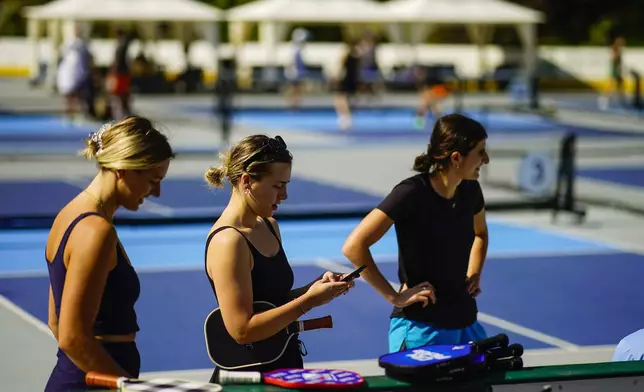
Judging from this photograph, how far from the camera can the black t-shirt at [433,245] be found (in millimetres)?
5762

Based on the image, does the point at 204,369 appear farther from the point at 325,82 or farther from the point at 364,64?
the point at 325,82

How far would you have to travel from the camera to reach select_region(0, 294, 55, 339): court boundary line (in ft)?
30.5

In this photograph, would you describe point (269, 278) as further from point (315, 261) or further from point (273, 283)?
point (315, 261)

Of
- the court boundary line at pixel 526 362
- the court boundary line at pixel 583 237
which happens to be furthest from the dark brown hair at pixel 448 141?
the court boundary line at pixel 583 237

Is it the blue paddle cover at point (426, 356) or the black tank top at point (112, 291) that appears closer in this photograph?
the black tank top at point (112, 291)

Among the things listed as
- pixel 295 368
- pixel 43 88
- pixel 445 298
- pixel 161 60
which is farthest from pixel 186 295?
pixel 161 60

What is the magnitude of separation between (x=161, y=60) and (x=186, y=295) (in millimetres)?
36010

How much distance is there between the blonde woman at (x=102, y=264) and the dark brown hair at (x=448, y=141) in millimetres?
1812

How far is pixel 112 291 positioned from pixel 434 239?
77.7 inches

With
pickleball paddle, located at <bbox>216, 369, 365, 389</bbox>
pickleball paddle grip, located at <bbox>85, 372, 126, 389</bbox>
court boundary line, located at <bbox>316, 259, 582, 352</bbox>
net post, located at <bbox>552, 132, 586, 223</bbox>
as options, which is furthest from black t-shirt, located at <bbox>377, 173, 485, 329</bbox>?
net post, located at <bbox>552, 132, 586, 223</bbox>

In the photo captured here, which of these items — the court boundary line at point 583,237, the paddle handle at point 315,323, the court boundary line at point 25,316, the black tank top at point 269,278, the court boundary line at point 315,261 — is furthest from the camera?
the court boundary line at point 583,237

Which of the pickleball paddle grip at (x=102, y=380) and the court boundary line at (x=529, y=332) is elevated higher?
the pickleball paddle grip at (x=102, y=380)

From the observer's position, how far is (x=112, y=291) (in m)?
4.23

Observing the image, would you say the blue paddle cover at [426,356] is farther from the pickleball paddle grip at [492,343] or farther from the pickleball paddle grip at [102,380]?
the pickleball paddle grip at [102,380]
